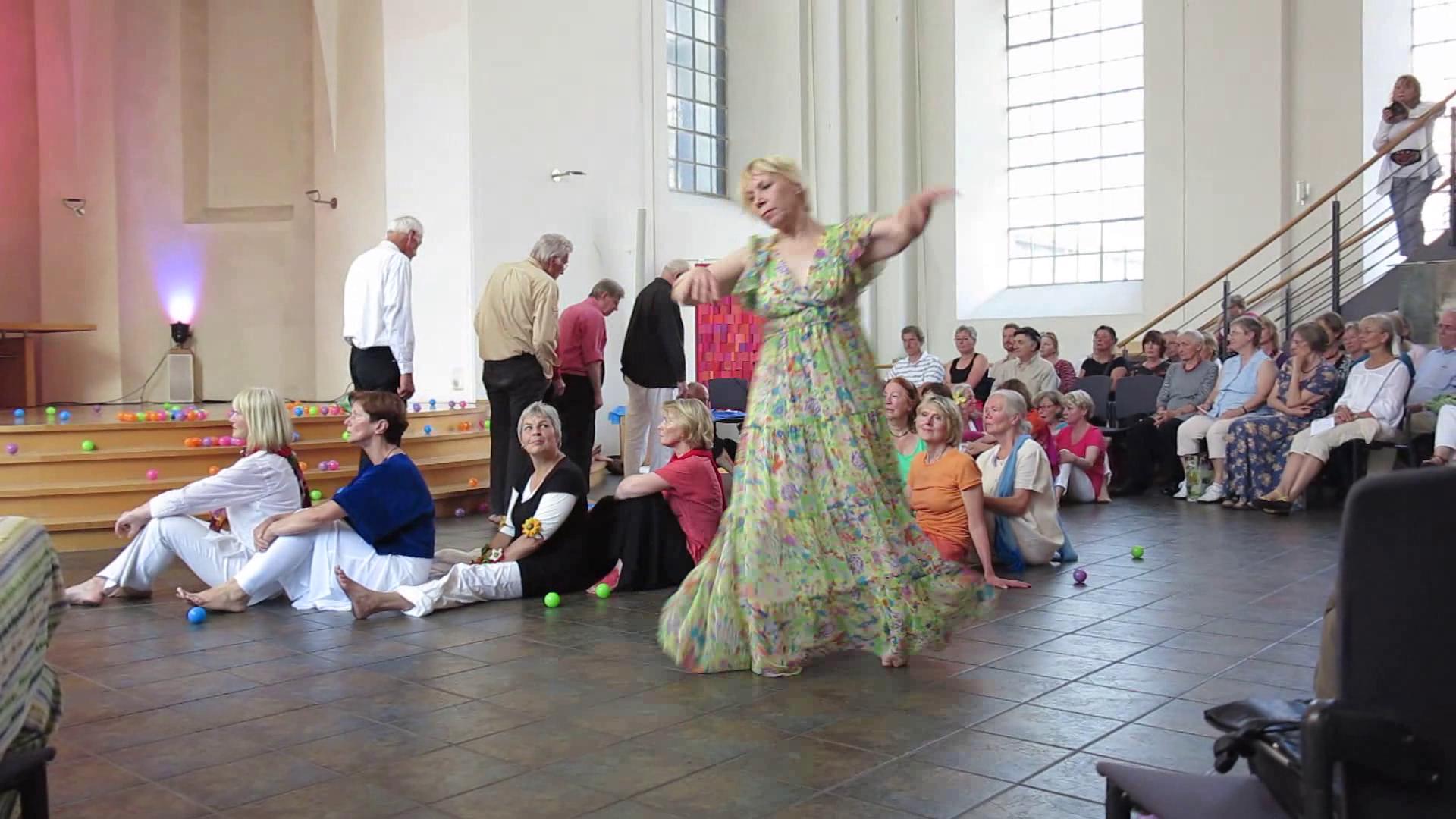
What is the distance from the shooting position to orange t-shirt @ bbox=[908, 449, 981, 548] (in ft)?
16.7

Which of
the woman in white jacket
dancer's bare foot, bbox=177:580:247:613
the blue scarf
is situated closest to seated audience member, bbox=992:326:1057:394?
the woman in white jacket

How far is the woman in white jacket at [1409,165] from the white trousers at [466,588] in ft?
26.9

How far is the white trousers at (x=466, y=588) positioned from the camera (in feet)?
15.7

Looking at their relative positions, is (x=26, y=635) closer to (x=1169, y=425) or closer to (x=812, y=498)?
(x=812, y=498)

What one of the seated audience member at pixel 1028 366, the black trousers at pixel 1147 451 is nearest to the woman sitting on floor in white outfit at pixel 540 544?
the seated audience member at pixel 1028 366

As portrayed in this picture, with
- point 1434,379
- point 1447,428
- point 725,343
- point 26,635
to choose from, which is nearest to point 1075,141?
point 725,343

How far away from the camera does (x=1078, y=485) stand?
28.0 ft

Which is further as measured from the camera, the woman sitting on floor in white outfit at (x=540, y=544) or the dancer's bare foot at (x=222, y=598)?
the woman sitting on floor in white outfit at (x=540, y=544)

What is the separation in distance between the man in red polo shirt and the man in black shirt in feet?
2.24

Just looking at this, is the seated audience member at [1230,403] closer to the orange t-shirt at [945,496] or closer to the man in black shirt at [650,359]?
the man in black shirt at [650,359]

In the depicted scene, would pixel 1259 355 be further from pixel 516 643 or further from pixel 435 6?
pixel 435 6

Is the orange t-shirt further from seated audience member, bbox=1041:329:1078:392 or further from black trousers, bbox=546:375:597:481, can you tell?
seated audience member, bbox=1041:329:1078:392

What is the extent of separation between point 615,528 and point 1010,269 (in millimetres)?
10860

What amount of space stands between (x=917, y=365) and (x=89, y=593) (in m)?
6.07
